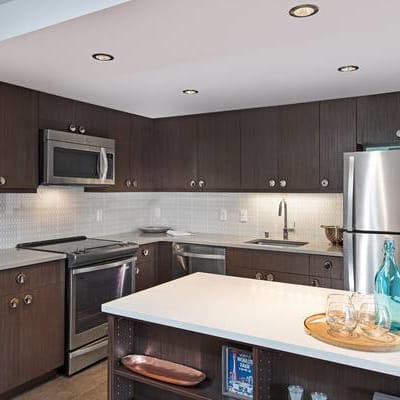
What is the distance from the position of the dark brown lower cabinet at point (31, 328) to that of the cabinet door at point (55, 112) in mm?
1119

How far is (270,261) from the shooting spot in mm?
3402

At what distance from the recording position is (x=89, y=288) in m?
3.13

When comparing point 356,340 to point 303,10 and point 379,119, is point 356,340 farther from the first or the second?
point 379,119

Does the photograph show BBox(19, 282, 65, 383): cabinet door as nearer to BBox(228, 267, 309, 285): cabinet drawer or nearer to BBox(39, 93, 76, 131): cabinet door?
BBox(39, 93, 76, 131): cabinet door

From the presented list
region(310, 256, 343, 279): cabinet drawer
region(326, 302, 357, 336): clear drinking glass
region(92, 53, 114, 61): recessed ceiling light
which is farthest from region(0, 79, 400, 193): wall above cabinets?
region(326, 302, 357, 336): clear drinking glass

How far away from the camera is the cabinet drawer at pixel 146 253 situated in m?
3.78

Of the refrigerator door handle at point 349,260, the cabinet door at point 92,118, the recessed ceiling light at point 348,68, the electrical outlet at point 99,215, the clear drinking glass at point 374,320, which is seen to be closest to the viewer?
the clear drinking glass at point 374,320

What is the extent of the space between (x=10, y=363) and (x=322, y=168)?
2.80 meters

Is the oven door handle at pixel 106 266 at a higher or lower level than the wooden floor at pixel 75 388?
higher

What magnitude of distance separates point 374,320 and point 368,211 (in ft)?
4.91

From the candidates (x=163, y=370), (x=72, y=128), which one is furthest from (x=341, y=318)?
(x=72, y=128)

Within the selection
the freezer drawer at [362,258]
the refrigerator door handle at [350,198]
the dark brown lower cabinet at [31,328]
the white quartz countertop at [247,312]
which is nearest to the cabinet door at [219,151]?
the refrigerator door handle at [350,198]

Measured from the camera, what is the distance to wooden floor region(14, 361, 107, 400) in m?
2.71

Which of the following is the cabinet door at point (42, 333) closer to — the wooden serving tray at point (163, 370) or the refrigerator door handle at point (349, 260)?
the wooden serving tray at point (163, 370)
